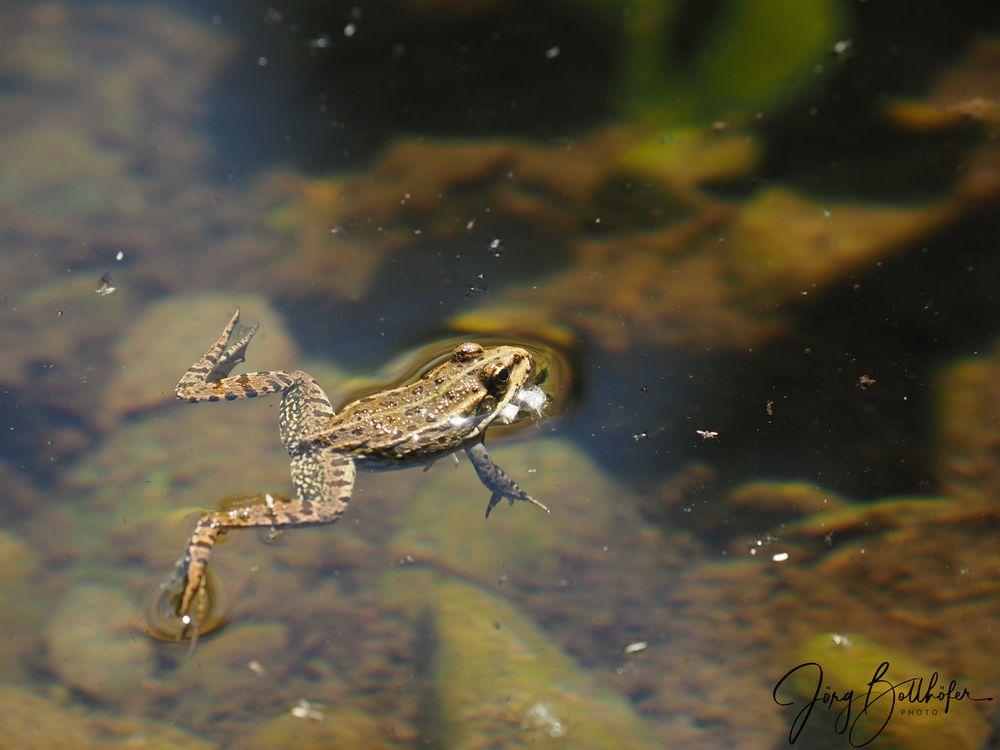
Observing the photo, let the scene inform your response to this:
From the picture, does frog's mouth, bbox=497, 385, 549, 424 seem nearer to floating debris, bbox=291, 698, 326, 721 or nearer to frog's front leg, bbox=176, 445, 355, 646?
frog's front leg, bbox=176, 445, 355, 646

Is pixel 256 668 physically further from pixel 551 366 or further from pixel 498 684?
pixel 551 366

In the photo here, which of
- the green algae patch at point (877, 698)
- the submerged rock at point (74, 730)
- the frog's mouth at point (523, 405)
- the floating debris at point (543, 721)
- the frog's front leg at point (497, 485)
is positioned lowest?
the submerged rock at point (74, 730)

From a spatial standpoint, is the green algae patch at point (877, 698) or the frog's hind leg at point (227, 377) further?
the frog's hind leg at point (227, 377)

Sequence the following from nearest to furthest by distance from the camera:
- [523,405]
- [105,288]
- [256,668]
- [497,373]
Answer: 1. [256,668]
2. [497,373]
3. [523,405]
4. [105,288]

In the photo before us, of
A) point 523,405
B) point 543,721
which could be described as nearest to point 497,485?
point 523,405

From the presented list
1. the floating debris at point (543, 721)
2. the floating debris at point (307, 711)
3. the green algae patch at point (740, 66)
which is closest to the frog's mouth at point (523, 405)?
the floating debris at point (543, 721)

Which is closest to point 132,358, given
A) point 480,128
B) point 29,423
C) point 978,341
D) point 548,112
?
point 29,423

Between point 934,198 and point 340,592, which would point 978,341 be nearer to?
point 934,198

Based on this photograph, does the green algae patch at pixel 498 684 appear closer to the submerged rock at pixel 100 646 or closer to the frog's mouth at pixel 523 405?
the frog's mouth at pixel 523 405
